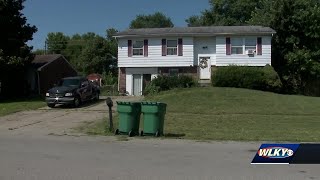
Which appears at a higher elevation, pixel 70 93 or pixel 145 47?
pixel 145 47

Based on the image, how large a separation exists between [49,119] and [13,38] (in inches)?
566

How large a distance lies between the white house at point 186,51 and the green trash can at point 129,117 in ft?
80.5

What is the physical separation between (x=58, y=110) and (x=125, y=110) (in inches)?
496

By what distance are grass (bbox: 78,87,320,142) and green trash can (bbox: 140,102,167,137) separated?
2.86ft

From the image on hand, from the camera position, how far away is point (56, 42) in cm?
9894

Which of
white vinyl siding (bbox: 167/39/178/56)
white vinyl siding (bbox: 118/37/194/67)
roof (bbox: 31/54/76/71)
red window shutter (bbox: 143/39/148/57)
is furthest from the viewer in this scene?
roof (bbox: 31/54/76/71)

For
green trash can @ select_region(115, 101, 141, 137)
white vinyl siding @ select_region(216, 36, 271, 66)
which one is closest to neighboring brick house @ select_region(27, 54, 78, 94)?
white vinyl siding @ select_region(216, 36, 271, 66)

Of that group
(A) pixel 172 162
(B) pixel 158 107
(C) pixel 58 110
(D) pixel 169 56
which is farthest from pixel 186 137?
(D) pixel 169 56

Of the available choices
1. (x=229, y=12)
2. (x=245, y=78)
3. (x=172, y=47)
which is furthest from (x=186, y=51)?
(x=229, y=12)

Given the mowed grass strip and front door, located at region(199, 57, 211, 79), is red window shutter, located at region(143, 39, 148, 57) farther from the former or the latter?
the mowed grass strip

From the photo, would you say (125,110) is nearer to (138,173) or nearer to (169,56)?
(138,173)

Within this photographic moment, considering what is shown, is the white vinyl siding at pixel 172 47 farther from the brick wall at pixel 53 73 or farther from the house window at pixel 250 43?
the brick wall at pixel 53 73

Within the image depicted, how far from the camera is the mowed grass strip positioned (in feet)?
53.1

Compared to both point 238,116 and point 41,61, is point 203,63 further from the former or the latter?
point 238,116
